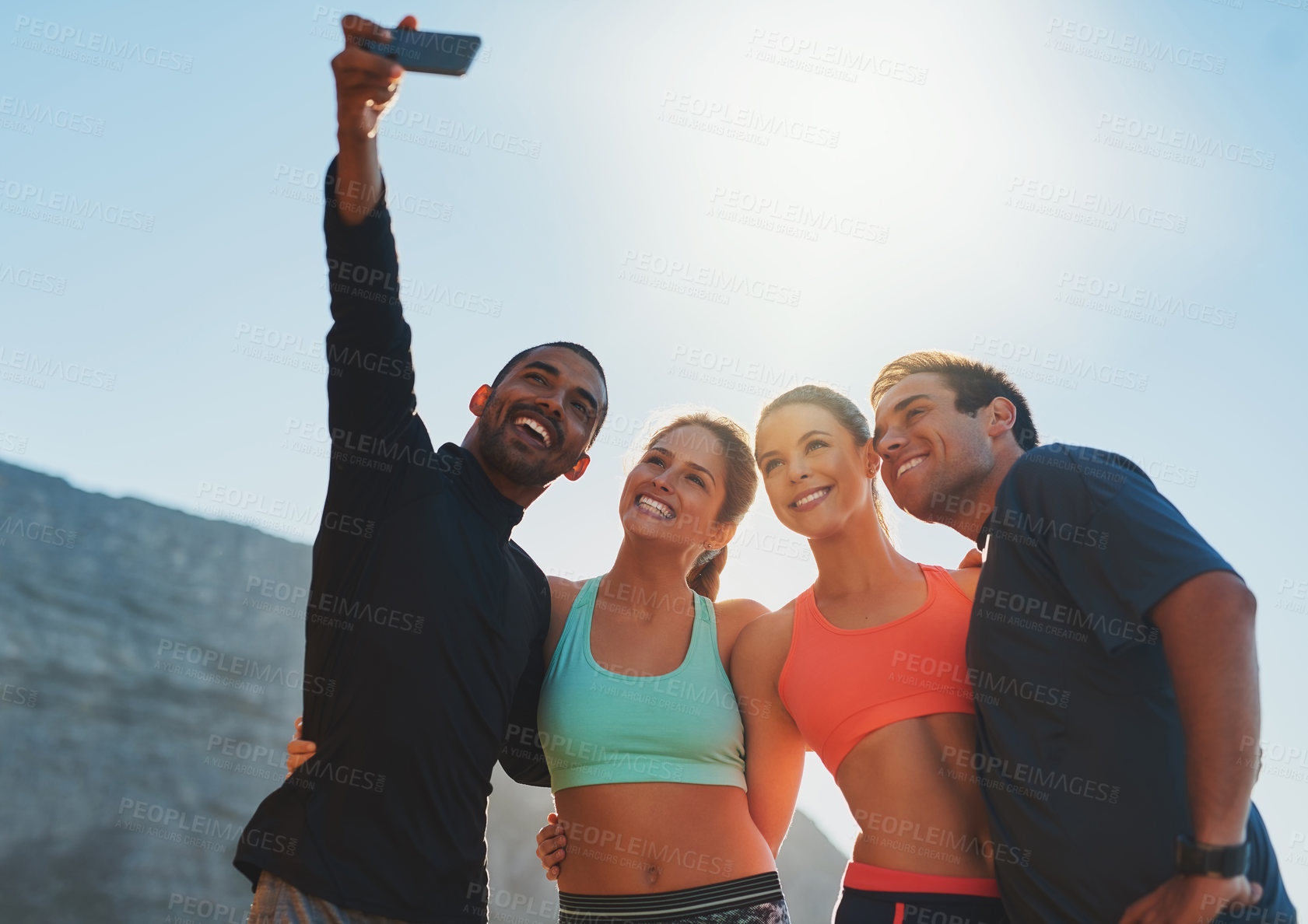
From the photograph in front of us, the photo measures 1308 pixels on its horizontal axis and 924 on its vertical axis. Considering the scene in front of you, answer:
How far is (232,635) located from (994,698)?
28.2 m

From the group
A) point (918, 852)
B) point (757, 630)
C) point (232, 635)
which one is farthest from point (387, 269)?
point (232, 635)

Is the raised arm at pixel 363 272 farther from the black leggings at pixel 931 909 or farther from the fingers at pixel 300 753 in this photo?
the black leggings at pixel 931 909

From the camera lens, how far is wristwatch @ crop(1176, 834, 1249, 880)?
201 cm

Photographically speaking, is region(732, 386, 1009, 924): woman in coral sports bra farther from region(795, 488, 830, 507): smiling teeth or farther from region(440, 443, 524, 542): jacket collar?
region(440, 443, 524, 542): jacket collar

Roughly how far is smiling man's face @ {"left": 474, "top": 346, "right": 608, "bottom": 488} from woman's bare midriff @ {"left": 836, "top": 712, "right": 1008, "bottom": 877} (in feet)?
5.89

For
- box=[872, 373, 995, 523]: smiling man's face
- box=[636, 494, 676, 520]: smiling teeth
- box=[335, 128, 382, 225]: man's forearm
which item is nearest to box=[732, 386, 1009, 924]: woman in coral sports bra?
box=[872, 373, 995, 523]: smiling man's face

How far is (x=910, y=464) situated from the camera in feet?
11.2

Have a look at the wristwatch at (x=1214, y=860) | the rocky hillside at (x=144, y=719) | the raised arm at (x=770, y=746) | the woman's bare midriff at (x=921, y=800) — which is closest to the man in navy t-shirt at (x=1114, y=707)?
the wristwatch at (x=1214, y=860)

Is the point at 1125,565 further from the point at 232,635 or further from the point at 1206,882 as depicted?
the point at 232,635

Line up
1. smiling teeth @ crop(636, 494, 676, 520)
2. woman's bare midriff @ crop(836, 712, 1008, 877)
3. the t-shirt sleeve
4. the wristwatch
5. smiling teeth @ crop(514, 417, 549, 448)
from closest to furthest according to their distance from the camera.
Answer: the wristwatch < the t-shirt sleeve < woman's bare midriff @ crop(836, 712, 1008, 877) < smiling teeth @ crop(514, 417, 549, 448) < smiling teeth @ crop(636, 494, 676, 520)

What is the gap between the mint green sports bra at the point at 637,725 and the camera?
137 inches

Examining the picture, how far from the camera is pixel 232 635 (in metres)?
26.3

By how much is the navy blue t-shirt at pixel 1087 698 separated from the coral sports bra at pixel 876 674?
444mm

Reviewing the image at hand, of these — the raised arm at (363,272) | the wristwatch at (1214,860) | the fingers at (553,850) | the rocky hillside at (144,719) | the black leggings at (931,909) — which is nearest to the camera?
the wristwatch at (1214,860)
